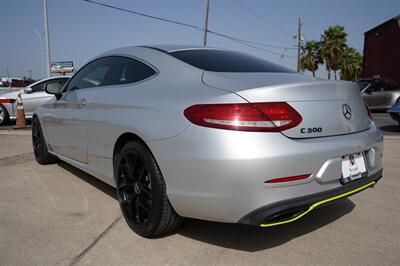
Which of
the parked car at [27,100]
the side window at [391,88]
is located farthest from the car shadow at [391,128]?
the parked car at [27,100]

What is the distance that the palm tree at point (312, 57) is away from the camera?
44750 mm

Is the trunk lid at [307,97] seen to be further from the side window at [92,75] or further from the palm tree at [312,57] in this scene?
the palm tree at [312,57]

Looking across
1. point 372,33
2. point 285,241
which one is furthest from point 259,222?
point 372,33

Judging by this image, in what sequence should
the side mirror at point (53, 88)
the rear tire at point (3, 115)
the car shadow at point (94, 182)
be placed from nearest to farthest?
the car shadow at point (94, 182) < the side mirror at point (53, 88) < the rear tire at point (3, 115)

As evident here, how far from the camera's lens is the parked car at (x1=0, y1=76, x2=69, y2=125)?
32.4 ft

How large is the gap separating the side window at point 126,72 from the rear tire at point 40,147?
6.49ft

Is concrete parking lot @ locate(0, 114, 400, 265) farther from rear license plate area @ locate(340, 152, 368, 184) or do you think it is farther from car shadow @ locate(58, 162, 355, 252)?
rear license plate area @ locate(340, 152, 368, 184)

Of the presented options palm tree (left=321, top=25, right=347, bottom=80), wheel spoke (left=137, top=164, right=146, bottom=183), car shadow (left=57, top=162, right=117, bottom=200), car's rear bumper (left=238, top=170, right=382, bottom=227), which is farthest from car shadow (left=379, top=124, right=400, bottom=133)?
palm tree (left=321, top=25, right=347, bottom=80)

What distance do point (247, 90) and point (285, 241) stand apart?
1151 millimetres

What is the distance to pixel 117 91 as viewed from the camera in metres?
3.04

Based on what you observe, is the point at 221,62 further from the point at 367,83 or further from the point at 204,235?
the point at 367,83

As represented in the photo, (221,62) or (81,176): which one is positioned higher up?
(221,62)

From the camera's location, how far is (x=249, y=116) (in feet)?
6.91

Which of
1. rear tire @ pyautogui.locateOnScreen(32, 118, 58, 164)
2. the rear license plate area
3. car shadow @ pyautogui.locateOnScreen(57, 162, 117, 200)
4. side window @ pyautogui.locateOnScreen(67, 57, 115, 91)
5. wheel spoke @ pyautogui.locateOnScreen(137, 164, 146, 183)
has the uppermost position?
side window @ pyautogui.locateOnScreen(67, 57, 115, 91)
